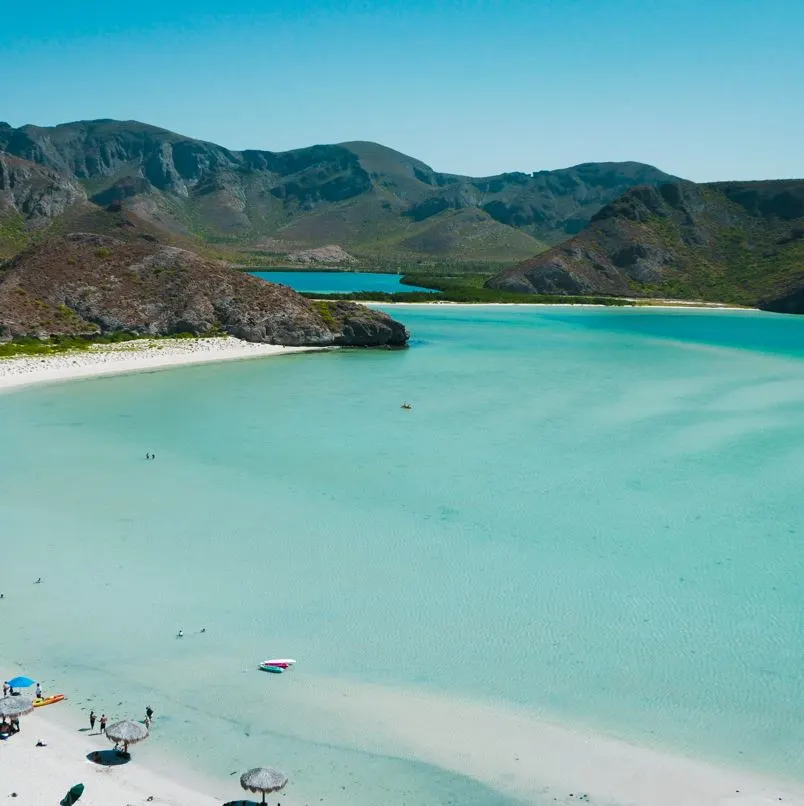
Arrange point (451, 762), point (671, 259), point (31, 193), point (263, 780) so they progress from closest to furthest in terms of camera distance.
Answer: point (263, 780), point (451, 762), point (671, 259), point (31, 193)

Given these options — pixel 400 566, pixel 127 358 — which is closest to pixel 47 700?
pixel 400 566

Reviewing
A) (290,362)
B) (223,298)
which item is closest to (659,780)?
(290,362)

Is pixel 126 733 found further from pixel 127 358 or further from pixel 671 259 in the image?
pixel 671 259

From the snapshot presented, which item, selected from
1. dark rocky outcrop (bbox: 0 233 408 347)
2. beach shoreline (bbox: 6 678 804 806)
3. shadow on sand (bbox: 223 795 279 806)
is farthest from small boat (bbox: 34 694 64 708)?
dark rocky outcrop (bbox: 0 233 408 347)

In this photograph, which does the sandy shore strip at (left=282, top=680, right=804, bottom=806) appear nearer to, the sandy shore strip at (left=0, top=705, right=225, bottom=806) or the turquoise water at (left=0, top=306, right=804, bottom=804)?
the turquoise water at (left=0, top=306, right=804, bottom=804)

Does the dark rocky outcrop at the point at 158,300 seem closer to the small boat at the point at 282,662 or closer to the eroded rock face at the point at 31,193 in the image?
the small boat at the point at 282,662

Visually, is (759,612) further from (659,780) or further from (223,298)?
(223,298)
